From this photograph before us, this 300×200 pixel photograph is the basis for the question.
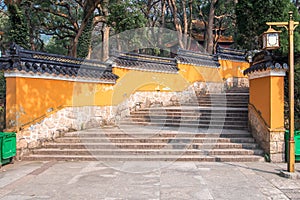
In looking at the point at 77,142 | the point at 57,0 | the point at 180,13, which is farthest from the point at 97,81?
the point at 180,13

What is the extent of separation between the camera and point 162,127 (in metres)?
9.61

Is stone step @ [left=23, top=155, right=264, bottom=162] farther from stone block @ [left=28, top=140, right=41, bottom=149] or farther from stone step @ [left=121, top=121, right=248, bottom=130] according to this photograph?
stone step @ [left=121, top=121, right=248, bottom=130]

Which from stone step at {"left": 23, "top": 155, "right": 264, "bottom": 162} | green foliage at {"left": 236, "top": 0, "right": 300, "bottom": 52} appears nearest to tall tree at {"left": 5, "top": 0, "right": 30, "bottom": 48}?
stone step at {"left": 23, "top": 155, "right": 264, "bottom": 162}

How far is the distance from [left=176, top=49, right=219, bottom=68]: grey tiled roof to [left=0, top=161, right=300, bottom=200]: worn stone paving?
8164 mm

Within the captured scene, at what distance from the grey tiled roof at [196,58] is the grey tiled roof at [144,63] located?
1.82ft

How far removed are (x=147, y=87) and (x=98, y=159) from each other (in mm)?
5919

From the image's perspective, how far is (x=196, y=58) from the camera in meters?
14.8

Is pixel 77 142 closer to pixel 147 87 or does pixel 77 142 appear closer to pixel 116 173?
pixel 116 173

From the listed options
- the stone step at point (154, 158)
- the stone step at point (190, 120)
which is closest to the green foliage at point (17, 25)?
the stone step at point (190, 120)

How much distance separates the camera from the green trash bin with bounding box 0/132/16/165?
6.41 metres

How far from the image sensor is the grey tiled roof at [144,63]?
36.9 feet

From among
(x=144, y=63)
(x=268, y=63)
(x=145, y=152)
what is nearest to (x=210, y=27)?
(x=144, y=63)

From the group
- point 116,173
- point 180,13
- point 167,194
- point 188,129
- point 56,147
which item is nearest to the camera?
point 167,194

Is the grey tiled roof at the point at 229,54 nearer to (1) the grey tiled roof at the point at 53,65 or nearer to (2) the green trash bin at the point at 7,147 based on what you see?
(1) the grey tiled roof at the point at 53,65
